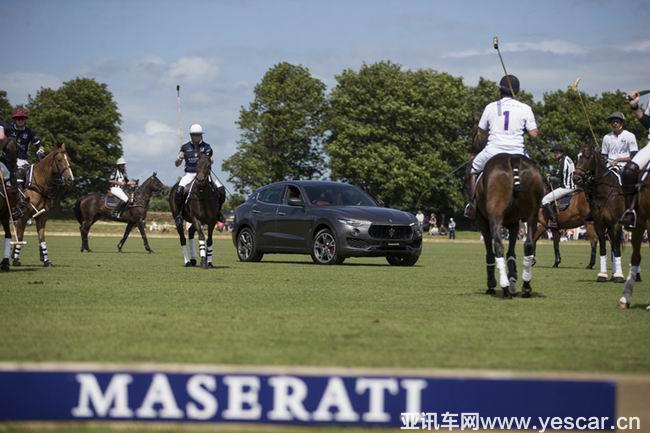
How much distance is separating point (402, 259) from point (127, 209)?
44.2 feet

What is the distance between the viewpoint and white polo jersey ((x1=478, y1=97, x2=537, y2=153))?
15.0 metres

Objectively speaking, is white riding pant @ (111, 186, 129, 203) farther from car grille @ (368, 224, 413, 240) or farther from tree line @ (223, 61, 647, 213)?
tree line @ (223, 61, 647, 213)

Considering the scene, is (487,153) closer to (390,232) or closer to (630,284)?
(630,284)

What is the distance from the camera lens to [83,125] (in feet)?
350

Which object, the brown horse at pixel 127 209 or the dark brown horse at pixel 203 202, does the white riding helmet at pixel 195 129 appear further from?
the brown horse at pixel 127 209

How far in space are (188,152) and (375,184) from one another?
6926 cm

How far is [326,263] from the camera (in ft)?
81.9

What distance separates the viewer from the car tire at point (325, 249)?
24.7 metres

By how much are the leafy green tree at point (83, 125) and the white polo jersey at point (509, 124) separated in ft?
300

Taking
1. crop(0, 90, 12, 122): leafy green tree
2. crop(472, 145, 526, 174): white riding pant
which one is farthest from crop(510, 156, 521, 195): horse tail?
crop(0, 90, 12, 122): leafy green tree

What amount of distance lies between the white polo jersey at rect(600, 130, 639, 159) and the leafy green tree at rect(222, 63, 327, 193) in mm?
76754

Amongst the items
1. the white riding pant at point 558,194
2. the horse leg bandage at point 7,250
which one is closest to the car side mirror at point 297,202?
the white riding pant at point 558,194

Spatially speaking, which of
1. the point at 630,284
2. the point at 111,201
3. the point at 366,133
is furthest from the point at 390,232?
the point at 366,133

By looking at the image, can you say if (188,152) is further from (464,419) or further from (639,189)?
(464,419)
